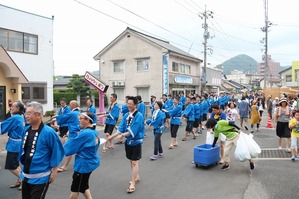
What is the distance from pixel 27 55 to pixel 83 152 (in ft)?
58.0

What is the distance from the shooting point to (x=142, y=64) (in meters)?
28.3

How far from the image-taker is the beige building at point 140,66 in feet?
89.1

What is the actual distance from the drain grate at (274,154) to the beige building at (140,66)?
1761cm

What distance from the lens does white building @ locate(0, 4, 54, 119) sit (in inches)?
672

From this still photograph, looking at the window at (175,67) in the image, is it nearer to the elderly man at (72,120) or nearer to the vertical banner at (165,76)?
the vertical banner at (165,76)

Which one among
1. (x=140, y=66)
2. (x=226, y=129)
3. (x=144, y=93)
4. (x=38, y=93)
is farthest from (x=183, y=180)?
(x=140, y=66)

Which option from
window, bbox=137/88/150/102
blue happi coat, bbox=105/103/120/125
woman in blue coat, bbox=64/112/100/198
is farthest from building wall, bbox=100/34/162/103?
woman in blue coat, bbox=64/112/100/198

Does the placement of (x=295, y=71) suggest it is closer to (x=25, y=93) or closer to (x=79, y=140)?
(x=25, y=93)

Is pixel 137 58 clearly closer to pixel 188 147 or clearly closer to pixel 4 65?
pixel 4 65

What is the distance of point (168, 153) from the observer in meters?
9.20

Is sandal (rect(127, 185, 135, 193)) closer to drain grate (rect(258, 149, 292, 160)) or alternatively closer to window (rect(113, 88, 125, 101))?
drain grate (rect(258, 149, 292, 160))

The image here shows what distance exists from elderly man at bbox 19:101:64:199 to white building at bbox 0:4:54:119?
14160 millimetres

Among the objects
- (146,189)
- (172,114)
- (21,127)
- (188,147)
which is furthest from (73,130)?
(188,147)

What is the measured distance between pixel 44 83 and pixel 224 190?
1856 centimetres
